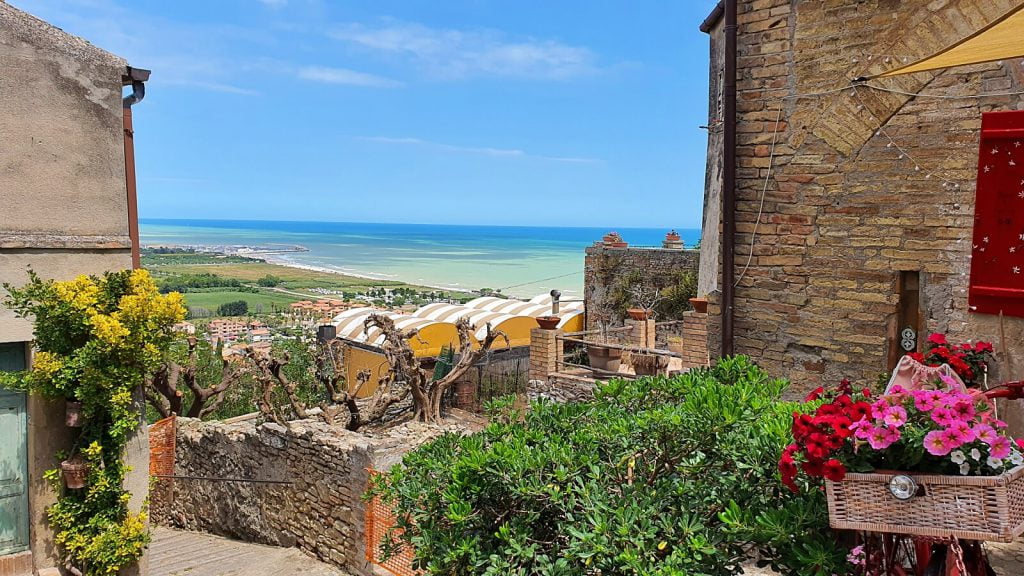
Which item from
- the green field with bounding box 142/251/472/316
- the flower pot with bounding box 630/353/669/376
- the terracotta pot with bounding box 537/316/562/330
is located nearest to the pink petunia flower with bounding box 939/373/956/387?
the flower pot with bounding box 630/353/669/376

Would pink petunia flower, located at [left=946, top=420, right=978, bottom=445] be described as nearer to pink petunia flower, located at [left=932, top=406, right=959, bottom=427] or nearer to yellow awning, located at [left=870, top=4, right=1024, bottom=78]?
pink petunia flower, located at [left=932, top=406, right=959, bottom=427]

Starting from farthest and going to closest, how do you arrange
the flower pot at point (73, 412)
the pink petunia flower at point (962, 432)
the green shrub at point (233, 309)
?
the green shrub at point (233, 309) → the flower pot at point (73, 412) → the pink petunia flower at point (962, 432)

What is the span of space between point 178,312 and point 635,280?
16.1 meters

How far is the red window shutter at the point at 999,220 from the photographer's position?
482cm

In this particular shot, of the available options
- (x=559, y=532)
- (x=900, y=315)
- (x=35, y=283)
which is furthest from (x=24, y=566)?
(x=900, y=315)

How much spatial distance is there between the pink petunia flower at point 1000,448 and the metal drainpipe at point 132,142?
22.3 ft

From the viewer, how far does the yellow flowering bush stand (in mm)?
5824

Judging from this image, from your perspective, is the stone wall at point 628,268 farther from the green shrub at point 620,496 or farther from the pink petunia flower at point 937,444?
the pink petunia flower at point 937,444

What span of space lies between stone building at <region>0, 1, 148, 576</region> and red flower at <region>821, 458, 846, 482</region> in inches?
246

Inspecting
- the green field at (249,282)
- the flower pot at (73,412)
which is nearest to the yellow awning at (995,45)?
the flower pot at (73,412)

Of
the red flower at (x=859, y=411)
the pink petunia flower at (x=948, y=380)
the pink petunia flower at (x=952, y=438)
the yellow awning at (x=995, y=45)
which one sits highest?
the yellow awning at (x=995, y=45)

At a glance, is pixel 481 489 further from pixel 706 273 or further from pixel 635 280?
pixel 635 280

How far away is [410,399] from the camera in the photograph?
47.0 feet

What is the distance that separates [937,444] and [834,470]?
35 centimetres
